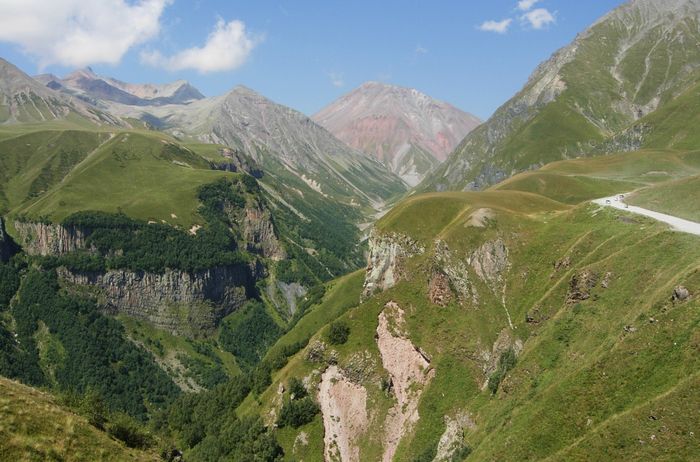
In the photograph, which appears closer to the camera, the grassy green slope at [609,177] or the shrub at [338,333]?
the shrub at [338,333]

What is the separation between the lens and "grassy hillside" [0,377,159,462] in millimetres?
35397

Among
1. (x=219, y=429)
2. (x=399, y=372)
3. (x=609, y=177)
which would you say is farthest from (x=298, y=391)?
(x=609, y=177)

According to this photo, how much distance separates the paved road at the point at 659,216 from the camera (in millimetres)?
81312

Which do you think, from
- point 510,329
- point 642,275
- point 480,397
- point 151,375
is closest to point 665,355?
point 642,275

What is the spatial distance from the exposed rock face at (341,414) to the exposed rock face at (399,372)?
6.08 metres

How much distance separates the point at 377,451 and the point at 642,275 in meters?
54.3

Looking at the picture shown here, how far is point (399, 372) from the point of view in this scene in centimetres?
10038

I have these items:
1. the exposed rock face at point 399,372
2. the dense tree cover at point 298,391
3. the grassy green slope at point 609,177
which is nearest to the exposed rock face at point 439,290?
the exposed rock face at point 399,372

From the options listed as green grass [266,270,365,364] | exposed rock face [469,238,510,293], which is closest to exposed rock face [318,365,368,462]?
exposed rock face [469,238,510,293]

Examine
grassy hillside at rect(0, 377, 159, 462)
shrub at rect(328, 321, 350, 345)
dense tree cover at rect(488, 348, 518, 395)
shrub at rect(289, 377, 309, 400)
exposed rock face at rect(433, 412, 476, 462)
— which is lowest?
exposed rock face at rect(433, 412, 476, 462)

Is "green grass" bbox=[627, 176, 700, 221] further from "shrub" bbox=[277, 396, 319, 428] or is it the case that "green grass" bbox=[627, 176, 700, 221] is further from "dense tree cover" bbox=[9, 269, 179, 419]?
"dense tree cover" bbox=[9, 269, 179, 419]

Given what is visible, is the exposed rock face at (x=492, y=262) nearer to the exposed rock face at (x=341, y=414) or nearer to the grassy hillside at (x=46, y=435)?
the exposed rock face at (x=341, y=414)

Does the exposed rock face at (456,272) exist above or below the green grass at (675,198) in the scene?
above

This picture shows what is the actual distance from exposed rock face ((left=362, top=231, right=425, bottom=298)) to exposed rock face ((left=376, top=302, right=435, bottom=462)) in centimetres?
1218
